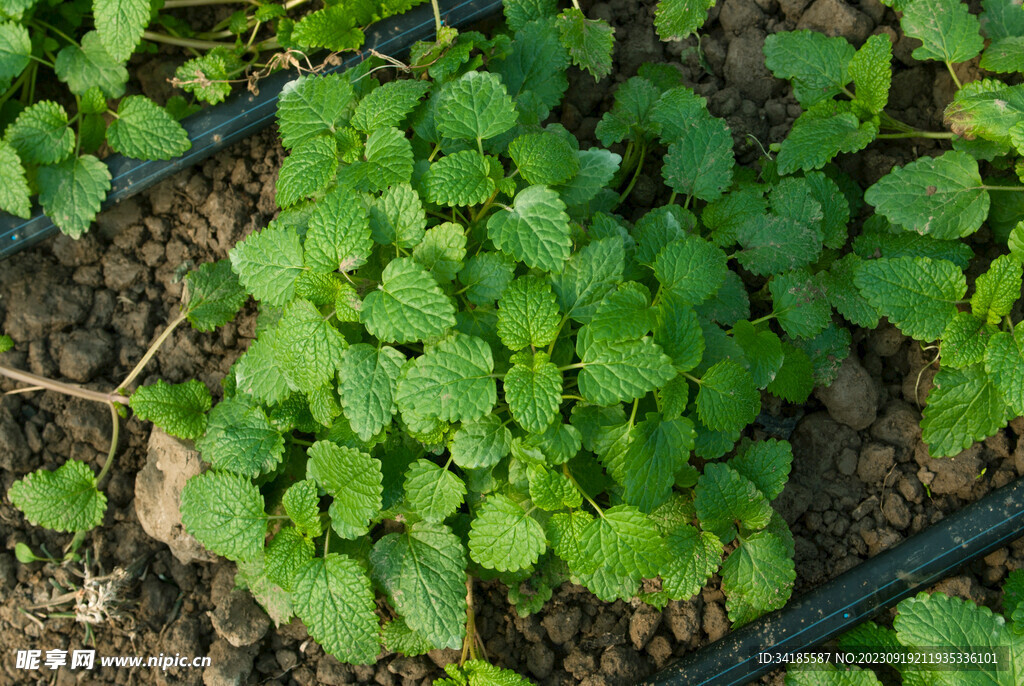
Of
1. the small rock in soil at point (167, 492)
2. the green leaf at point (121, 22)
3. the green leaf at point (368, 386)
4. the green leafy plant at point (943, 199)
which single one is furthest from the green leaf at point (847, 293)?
the green leaf at point (121, 22)

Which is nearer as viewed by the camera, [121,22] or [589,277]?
[589,277]

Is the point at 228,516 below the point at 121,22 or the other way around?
below

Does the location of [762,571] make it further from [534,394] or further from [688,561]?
[534,394]

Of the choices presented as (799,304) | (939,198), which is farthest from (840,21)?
(799,304)

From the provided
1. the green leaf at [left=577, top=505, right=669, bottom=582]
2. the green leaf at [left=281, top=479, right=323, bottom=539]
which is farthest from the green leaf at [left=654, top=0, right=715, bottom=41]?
the green leaf at [left=281, top=479, right=323, bottom=539]

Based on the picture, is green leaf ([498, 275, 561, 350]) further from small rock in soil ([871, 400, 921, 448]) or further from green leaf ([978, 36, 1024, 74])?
green leaf ([978, 36, 1024, 74])

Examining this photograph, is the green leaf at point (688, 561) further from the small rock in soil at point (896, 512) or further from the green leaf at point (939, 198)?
the green leaf at point (939, 198)

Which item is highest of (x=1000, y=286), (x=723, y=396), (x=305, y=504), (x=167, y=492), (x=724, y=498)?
(x=1000, y=286)
